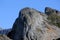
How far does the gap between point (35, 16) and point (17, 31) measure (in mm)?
3993

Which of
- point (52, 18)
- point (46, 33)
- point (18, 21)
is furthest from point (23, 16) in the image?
point (52, 18)

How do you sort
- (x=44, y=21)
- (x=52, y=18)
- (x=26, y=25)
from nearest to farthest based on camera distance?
(x=26, y=25) < (x=44, y=21) < (x=52, y=18)

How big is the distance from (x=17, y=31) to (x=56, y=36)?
6.98 meters

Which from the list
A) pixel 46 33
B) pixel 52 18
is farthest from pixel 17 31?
pixel 52 18

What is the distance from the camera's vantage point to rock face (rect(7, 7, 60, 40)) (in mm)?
48375

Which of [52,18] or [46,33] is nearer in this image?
[46,33]

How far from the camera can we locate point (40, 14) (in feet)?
168

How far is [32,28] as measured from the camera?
48781mm

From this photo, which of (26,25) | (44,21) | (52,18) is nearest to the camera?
(26,25)

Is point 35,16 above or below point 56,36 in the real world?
above

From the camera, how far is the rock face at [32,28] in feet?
159

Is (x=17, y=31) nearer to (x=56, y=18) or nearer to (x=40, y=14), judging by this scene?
(x=40, y=14)

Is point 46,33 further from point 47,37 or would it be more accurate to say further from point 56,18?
point 56,18

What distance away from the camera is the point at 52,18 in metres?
65.2
